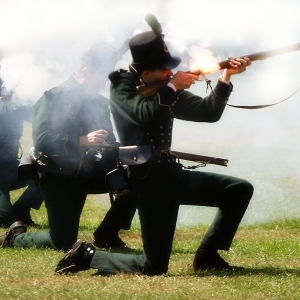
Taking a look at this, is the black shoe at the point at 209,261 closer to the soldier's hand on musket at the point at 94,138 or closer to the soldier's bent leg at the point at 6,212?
the soldier's hand on musket at the point at 94,138

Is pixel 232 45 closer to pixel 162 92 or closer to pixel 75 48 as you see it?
pixel 75 48

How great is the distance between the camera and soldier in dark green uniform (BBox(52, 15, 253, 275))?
247 inches

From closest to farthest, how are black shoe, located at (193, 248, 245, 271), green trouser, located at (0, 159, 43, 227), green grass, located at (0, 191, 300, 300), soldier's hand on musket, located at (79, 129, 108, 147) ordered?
green grass, located at (0, 191, 300, 300) → black shoe, located at (193, 248, 245, 271) → soldier's hand on musket, located at (79, 129, 108, 147) → green trouser, located at (0, 159, 43, 227)

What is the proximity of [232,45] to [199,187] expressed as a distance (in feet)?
9.01

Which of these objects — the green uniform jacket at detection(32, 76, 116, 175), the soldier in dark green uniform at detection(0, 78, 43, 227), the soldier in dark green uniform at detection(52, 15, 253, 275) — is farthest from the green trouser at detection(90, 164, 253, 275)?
the soldier in dark green uniform at detection(0, 78, 43, 227)

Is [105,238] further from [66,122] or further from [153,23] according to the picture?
[153,23]

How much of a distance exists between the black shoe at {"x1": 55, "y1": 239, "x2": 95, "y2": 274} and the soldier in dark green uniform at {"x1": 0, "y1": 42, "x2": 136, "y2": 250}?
1.35 metres

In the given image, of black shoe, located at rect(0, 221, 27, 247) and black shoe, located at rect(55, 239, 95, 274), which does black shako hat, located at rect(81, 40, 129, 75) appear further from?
black shoe, located at rect(55, 239, 95, 274)

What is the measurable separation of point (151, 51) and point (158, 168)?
3.08 feet

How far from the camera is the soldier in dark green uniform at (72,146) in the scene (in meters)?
7.91

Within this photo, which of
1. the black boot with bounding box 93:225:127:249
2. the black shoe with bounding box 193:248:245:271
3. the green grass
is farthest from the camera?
the black boot with bounding box 93:225:127:249

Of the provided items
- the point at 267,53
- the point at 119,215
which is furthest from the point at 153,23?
the point at 119,215

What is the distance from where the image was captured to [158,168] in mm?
6457

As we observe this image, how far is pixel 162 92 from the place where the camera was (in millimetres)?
6230
